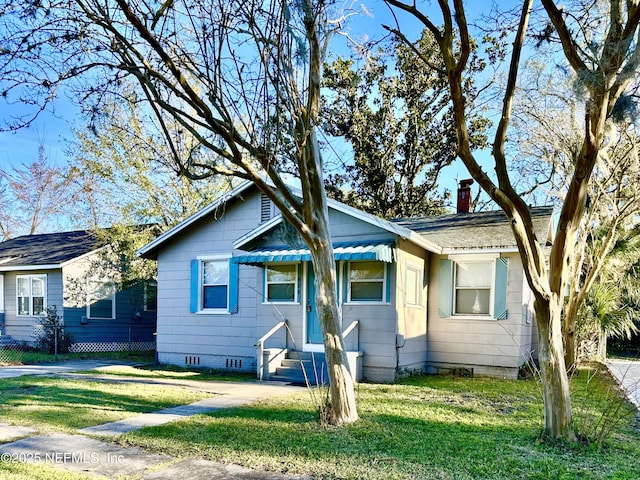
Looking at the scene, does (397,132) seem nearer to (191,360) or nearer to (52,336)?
(191,360)

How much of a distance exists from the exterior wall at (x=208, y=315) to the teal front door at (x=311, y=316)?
4.48 feet

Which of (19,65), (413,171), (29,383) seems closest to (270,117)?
(19,65)

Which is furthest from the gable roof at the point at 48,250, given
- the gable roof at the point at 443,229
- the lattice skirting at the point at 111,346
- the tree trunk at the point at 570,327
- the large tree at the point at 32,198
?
the tree trunk at the point at 570,327

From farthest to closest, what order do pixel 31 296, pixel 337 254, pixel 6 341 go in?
pixel 6 341 < pixel 31 296 < pixel 337 254

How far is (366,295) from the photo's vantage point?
33.2 feet

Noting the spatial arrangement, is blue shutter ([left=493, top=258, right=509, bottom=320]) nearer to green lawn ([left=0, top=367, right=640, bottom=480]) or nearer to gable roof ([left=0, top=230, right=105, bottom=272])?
green lawn ([left=0, top=367, right=640, bottom=480])

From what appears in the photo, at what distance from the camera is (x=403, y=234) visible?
9.62 m

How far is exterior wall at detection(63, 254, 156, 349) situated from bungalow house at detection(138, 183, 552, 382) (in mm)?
5536

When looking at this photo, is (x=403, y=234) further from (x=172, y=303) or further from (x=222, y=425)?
(x=172, y=303)

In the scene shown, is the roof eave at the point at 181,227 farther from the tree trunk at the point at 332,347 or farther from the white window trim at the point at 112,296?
the tree trunk at the point at 332,347

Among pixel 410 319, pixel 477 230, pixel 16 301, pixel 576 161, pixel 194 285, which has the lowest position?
pixel 16 301

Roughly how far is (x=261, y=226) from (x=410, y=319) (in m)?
3.88

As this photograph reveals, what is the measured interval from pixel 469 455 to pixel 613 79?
13.5ft

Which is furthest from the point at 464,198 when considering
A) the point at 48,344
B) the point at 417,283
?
the point at 48,344
